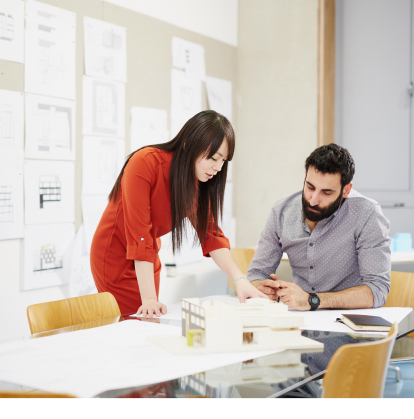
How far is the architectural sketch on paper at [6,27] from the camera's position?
2371 millimetres

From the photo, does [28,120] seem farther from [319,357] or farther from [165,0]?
[319,357]

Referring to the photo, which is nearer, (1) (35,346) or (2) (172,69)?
(1) (35,346)

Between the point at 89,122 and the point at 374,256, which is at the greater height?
the point at 89,122

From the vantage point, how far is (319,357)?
1.17 meters

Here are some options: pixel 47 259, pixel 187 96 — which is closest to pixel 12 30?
pixel 47 259

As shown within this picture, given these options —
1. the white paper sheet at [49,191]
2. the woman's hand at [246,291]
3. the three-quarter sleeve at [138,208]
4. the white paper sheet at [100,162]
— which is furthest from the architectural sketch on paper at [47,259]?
the woman's hand at [246,291]

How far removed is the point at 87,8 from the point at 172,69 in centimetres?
77

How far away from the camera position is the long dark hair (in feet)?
5.48

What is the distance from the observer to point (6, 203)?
2414 millimetres

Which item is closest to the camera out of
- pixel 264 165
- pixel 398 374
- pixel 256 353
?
pixel 256 353

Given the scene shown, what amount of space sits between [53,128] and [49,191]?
33 centimetres

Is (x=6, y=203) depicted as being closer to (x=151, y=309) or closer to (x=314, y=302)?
(x=151, y=309)

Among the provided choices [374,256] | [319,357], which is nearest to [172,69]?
[374,256]

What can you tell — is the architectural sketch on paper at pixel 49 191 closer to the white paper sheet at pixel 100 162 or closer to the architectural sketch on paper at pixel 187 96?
the white paper sheet at pixel 100 162
